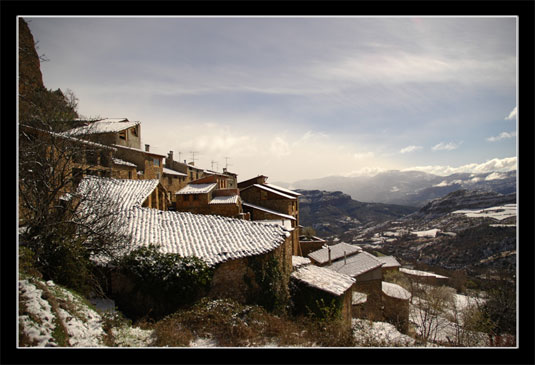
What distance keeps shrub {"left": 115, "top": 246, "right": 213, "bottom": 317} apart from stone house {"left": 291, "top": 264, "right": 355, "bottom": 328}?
15.3 feet

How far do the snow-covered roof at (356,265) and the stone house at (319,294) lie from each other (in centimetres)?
1153

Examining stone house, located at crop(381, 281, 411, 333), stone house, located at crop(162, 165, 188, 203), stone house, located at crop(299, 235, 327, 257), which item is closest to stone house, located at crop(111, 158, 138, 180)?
stone house, located at crop(162, 165, 188, 203)

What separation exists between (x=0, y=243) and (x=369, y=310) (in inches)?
907

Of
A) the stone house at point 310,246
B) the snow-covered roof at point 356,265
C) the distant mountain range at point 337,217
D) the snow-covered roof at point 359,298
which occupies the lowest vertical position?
the distant mountain range at point 337,217

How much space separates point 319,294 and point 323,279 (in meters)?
1.15

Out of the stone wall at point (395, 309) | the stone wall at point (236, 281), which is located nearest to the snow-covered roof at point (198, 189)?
the stone wall at point (236, 281)

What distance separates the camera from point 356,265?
24.5m

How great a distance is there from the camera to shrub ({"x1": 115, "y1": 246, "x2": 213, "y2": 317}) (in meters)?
7.80

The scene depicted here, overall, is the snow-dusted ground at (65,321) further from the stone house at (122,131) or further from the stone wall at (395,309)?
the stone house at (122,131)

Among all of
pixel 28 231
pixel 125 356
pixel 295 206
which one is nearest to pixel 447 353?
pixel 125 356

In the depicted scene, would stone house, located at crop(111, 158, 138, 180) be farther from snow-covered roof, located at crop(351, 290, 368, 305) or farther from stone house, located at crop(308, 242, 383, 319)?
snow-covered roof, located at crop(351, 290, 368, 305)

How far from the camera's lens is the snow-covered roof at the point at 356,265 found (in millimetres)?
22703

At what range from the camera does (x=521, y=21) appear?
12.5 ft

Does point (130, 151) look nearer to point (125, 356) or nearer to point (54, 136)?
point (54, 136)
